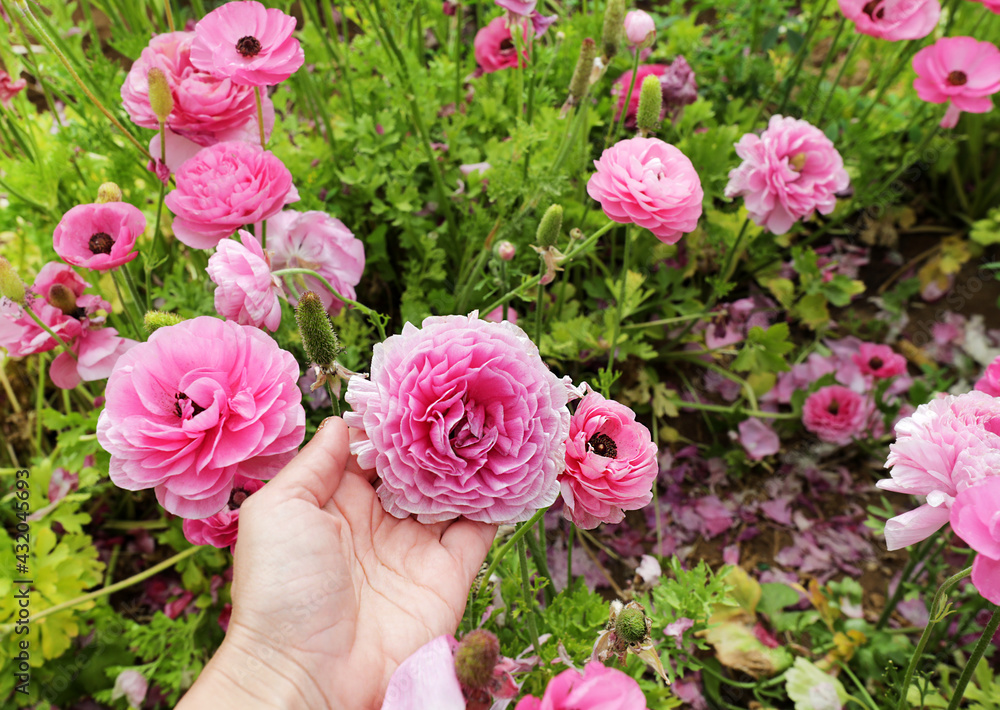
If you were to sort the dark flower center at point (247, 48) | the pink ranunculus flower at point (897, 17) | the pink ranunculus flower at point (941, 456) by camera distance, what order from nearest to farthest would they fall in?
the pink ranunculus flower at point (941, 456) < the dark flower center at point (247, 48) < the pink ranunculus flower at point (897, 17)

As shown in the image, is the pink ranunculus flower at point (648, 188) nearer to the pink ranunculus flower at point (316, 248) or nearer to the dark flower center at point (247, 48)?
the pink ranunculus flower at point (316, 248)

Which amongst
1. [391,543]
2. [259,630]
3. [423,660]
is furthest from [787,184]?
[259,630]

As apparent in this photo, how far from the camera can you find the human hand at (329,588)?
101 centimetres

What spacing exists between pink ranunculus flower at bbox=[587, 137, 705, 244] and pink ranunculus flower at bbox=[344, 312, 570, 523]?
15.2 inches

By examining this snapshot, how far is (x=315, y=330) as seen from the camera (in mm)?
992

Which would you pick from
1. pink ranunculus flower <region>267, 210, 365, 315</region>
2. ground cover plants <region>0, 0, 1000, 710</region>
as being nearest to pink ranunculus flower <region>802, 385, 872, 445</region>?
ground cover plants <region>0, 0, 1000, 710</region>

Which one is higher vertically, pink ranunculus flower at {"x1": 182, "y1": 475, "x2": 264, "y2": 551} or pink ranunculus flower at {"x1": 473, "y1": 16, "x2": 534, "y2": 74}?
pink ranunculus flower at {"x1": 473, "y1": 16, "x2": 534, "y2": 74}

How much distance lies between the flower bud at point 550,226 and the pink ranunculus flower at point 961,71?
1.36 m

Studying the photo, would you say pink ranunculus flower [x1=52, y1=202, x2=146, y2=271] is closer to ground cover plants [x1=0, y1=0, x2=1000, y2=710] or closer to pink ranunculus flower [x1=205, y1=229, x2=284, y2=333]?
ground cover plants [x1=0, y1=0, x2=1000, y2=710]

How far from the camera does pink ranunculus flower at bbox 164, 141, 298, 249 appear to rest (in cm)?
116

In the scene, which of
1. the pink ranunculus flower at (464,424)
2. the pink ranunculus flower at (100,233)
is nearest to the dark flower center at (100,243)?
the pink ranunculus flower at (100,233)

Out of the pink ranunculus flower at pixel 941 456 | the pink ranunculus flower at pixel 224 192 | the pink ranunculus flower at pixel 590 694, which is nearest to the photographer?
the pink ranunculus flower at pixel 590 694

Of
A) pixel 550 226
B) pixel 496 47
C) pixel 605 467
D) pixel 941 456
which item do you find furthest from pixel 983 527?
pixel 496 47

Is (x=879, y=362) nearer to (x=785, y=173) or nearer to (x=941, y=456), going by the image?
(x=785, y=173)
